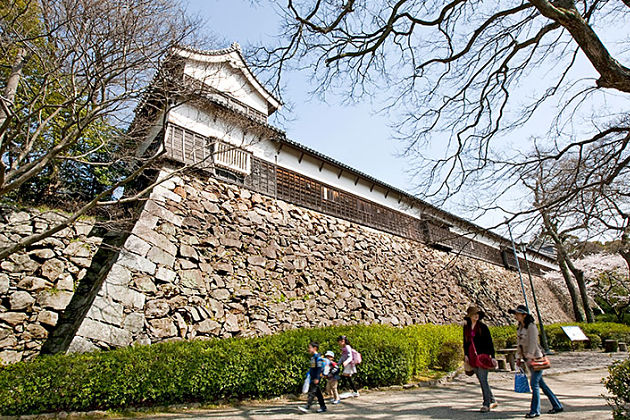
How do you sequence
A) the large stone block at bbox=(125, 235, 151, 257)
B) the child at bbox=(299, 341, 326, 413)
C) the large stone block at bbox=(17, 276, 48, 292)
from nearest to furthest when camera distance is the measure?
the child at bbox=(299, 341, 326, 413) < the large stone block at bbox=(17, 276, 48, 292) < the large stone block at bbox=(125, 235, 151, 257)

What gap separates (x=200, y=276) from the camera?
9.37 m

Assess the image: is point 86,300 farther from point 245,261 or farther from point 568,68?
point 568,68

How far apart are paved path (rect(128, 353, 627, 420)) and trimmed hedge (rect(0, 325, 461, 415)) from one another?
1.45 feet

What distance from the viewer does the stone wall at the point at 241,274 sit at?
26.2 ft

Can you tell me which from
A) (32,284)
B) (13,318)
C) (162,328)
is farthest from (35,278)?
(162,328)

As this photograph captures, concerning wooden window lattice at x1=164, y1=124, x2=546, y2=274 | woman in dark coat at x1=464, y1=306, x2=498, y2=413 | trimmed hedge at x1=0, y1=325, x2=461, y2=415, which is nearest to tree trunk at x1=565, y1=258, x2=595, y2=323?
wooden window lattice at x1=164, y1=124, x2=546, y2=274

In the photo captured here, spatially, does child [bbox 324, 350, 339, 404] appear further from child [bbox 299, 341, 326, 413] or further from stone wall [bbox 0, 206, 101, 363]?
stone wall [bbox 0, 206, 101, 363]

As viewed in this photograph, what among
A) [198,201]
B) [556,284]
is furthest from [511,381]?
[556,284]

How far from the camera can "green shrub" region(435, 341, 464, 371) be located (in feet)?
35.1

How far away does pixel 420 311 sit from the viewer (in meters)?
16.5

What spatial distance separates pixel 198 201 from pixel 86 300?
4008 millimetres

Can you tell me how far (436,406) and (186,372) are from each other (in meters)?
4.84

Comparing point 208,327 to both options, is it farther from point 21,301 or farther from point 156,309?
point 21,301

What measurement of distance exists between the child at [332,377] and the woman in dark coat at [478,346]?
2.49 meters
